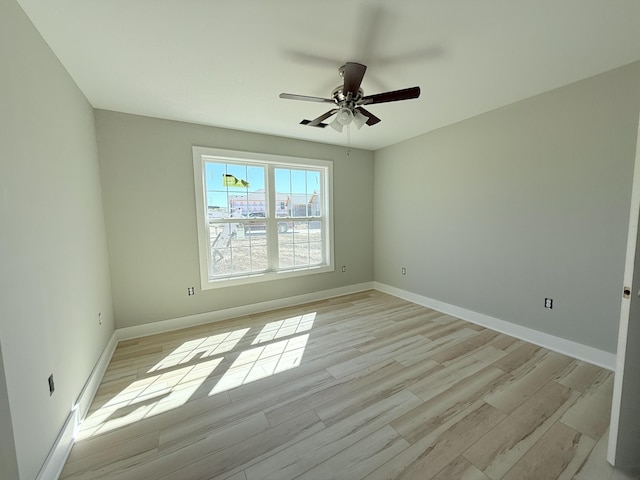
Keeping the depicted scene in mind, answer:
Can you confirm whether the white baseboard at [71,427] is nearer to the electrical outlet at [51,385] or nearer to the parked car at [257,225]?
the electrical outlet at [51,385]

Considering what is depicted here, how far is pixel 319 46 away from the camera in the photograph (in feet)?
5.62

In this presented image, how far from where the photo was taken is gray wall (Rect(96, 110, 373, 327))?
2.68 m

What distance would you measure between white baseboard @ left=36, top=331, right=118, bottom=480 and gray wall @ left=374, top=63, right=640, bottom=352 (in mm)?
3787

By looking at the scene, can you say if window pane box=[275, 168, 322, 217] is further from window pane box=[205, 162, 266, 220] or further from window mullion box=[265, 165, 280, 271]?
window pane box=[205, 162, 266, 220]

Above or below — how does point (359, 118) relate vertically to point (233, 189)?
above

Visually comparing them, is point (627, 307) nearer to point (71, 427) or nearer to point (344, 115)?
point (344, 115)

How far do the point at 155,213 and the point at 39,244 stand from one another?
63.2 inches

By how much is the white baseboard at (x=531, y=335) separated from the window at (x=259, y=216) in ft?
5.76

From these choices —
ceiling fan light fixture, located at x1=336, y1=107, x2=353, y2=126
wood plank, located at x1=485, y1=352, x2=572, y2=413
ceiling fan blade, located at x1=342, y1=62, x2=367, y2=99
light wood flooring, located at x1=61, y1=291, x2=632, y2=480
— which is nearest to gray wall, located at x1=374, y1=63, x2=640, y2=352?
wood plank, located at x1=485, y1=352, x2=572, y2=413

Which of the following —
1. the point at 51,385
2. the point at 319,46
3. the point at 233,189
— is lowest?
the point at 51,385

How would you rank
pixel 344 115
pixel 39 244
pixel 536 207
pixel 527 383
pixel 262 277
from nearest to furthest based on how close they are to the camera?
pixel 39 244 < pixel 527 383 < pixel 344 115 < pixel 536 207 < pixel 262 277

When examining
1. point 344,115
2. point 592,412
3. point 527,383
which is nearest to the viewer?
point 592,412

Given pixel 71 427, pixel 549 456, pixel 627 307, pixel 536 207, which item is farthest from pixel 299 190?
pixel 549 456

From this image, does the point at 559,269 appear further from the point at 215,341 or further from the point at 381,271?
the point at 215,341
